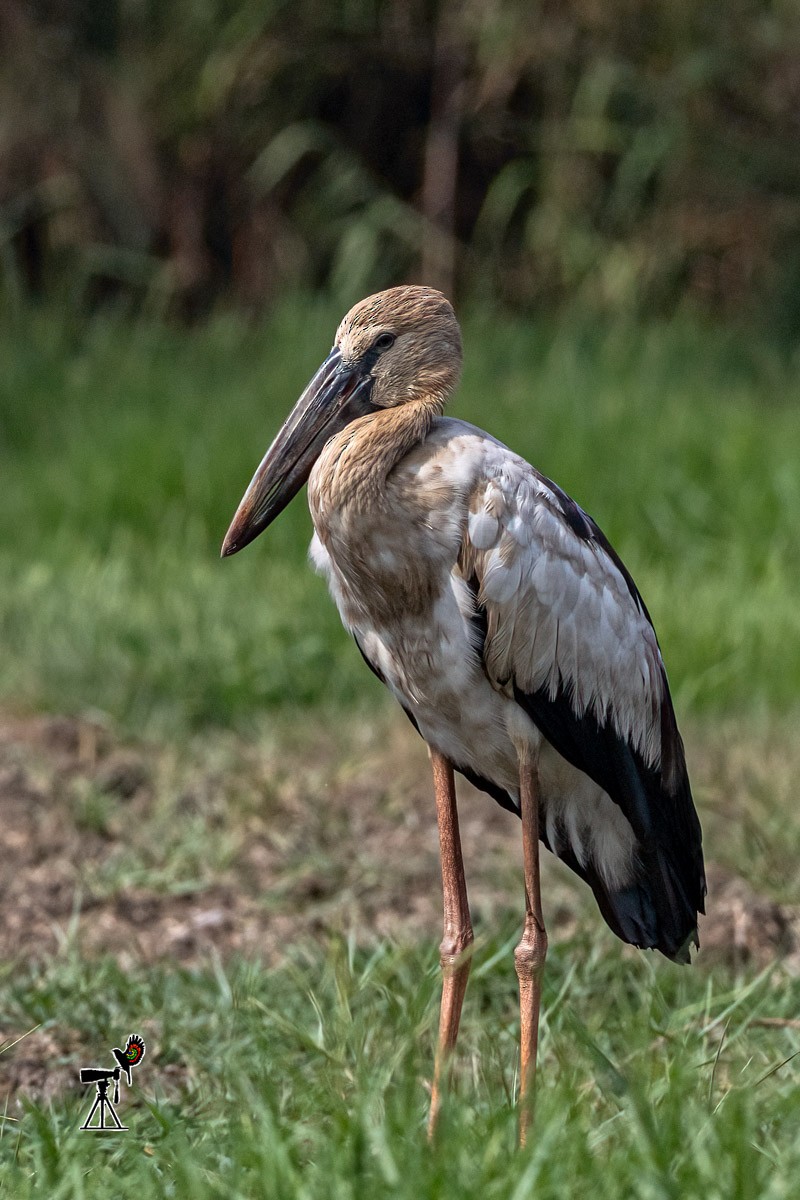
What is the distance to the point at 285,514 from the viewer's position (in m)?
6.51

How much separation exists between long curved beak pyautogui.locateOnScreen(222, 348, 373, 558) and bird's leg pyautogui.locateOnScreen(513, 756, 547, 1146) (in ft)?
1.94

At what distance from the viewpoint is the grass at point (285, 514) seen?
207 inches

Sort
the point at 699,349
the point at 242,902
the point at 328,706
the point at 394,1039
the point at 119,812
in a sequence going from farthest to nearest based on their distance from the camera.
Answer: the point at 699,349
the point at 328,706
the point at 119,812
the point at 242,902
the point at 394,1039

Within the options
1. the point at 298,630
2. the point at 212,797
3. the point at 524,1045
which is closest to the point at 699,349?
the point at 298,630

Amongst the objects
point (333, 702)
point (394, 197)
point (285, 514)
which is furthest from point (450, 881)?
point (394, 197)

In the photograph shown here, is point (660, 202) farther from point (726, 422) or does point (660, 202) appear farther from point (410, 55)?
point (726, 422)

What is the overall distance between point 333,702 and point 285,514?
146cm

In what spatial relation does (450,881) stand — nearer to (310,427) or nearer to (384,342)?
(310,427)

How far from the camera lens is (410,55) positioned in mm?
9211

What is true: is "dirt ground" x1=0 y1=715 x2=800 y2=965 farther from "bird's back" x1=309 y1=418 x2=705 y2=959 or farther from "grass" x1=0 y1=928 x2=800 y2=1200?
"bird's back" x1=309 y1=418 x2=705 y2=959

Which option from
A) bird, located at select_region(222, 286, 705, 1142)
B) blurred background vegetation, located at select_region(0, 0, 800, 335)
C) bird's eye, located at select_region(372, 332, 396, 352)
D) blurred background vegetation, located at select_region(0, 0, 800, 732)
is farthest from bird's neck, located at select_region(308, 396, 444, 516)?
blurred background vegetation, located at select_region(0, 0, 800, 335)

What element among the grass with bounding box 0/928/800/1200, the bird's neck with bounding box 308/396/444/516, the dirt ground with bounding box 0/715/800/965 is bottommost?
the dirt ground with bounding box 0/715/800/965

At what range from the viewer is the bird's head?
9.39 ft

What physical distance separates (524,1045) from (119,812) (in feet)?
6.14
